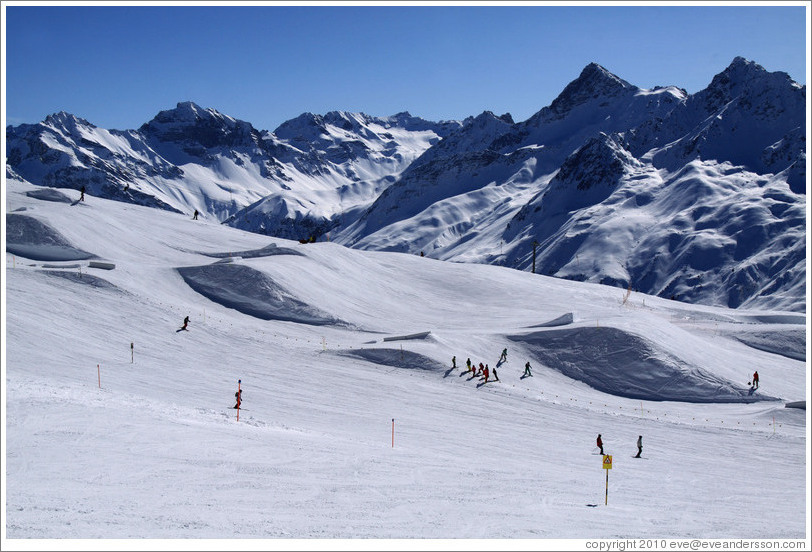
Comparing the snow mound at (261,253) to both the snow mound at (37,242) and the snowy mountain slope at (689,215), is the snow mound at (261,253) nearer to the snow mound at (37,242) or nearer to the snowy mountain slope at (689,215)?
the snow mound at (37,242)

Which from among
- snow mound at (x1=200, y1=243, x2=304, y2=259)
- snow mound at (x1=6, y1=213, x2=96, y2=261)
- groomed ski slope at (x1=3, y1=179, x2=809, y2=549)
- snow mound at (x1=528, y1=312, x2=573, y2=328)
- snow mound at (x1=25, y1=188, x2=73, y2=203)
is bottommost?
groomed ski slope at (x1=3, y1=179, x2=809, y2=549)

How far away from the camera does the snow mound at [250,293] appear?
50.0 metres

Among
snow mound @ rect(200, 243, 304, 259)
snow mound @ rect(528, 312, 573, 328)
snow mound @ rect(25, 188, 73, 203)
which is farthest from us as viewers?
snow mound @ rect(25, 188, 73, 203)

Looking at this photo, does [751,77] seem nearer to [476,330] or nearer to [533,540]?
[476,330]

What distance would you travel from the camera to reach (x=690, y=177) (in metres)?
162

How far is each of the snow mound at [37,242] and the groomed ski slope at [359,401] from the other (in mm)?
237

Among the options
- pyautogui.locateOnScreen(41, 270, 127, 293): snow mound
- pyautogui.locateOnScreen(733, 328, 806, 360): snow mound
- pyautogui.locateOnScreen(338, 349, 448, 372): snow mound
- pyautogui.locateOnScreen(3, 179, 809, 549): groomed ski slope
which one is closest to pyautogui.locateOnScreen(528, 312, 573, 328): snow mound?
pyautogui.locateOnScreen(3, 179, 809, 549): groomed ski slope

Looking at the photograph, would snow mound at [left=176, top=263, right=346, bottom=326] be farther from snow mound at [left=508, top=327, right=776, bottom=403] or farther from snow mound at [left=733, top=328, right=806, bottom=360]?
snow mound at [left=733, top=328, right=806, bottom=360]

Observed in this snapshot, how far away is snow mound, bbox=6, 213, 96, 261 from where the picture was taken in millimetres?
52156

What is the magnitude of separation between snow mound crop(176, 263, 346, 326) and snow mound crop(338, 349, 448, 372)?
323 inches

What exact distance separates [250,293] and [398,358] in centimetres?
1536

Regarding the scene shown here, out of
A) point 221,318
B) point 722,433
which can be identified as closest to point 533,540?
point 722,433

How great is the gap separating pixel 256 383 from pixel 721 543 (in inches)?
912

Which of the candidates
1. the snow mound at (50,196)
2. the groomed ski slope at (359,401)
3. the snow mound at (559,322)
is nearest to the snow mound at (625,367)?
the groomed ski slope at (359,401)
